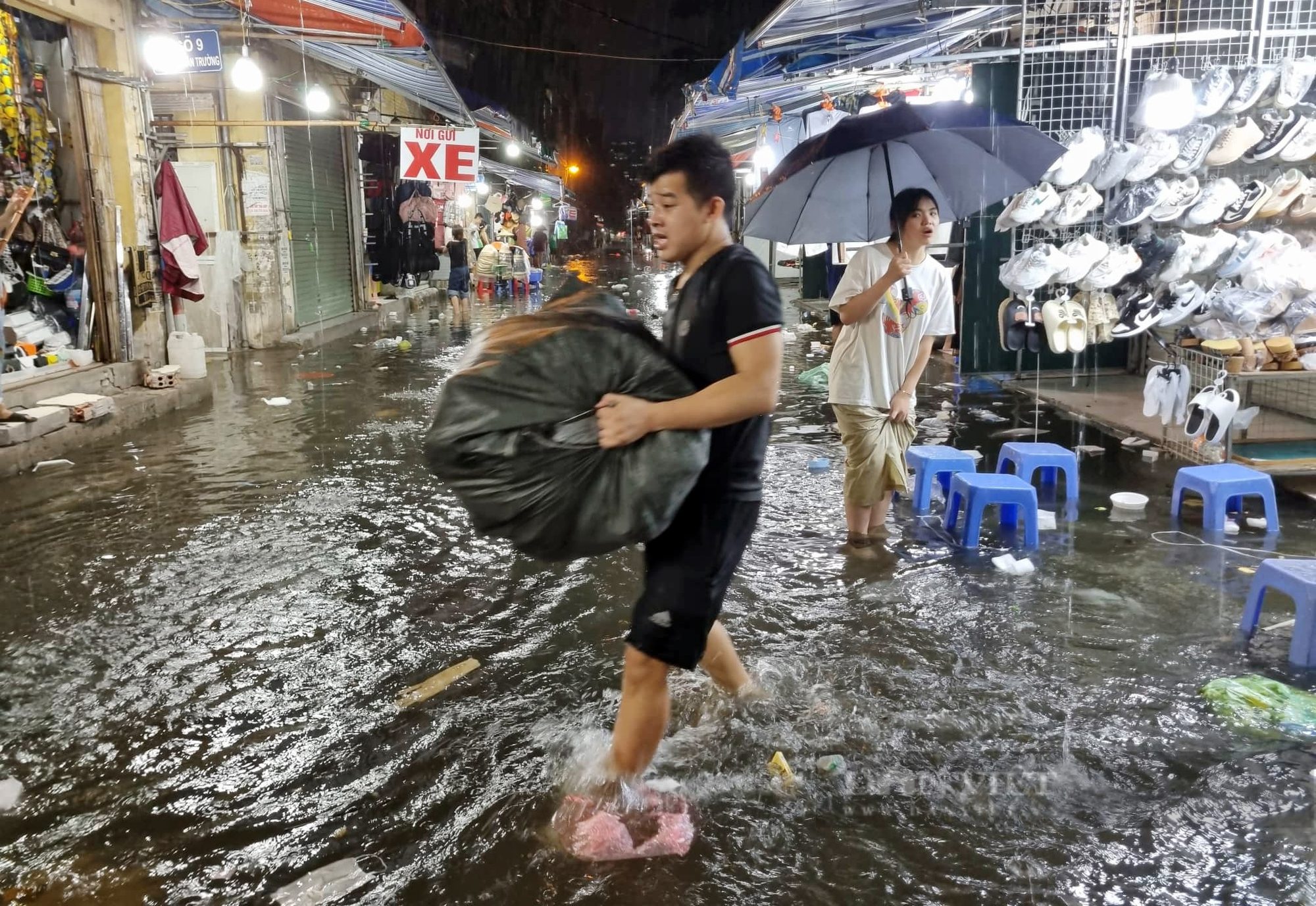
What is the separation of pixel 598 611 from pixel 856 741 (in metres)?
1.63

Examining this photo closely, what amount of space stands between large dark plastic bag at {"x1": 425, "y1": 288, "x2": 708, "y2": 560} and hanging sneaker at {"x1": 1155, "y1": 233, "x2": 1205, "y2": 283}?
639 cm

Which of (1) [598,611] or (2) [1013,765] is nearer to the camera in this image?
(2) [1013,765]

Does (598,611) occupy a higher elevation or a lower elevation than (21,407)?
lower

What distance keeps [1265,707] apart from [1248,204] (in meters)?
5.66

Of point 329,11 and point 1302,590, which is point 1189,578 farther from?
point 329,11

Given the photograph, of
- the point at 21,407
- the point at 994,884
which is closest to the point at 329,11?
the point at 21,407

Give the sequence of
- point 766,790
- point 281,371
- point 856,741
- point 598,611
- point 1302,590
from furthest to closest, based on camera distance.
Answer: point 281,371
point 598,611
point 1302,590
point 856,741
point 766,790

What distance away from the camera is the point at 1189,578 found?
4.93 meters

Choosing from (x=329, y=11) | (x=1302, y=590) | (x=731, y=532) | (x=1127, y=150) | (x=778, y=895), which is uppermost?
(x=329, y=11)

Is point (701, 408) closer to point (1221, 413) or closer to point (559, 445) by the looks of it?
point (559, 445)

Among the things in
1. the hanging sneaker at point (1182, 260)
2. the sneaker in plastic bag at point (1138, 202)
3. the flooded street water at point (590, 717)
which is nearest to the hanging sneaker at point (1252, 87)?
the sneaker in plastic bag at point (1138, 202)

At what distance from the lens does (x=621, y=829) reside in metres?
2.81

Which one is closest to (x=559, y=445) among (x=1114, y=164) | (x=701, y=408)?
(x=701, y=408)

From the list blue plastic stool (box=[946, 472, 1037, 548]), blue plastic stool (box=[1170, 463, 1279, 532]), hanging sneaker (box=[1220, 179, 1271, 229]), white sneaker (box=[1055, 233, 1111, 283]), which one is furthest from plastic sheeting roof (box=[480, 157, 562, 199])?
blue plastic stool (box=[1170, 463, 1279, 532])
